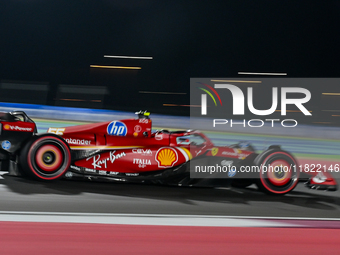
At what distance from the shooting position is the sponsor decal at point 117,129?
4.68 meters

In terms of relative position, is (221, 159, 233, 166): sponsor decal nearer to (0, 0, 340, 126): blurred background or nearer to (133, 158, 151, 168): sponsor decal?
(133, 158, 151, 168): sponsor decal

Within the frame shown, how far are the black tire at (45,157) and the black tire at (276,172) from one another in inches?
98.1

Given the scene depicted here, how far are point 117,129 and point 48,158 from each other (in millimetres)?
950

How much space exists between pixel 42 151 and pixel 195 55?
6.79m

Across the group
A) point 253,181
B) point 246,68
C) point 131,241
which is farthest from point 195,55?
point 131,241

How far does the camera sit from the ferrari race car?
4.23 m

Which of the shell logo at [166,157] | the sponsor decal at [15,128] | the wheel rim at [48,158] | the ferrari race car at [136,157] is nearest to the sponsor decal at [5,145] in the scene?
the ferrari race car at [136,157]

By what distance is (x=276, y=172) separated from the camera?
4.77 meters

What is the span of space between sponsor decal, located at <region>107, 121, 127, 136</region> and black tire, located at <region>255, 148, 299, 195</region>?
182 cm

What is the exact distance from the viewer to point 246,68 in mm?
10336

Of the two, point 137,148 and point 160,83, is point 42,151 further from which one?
point 160,83

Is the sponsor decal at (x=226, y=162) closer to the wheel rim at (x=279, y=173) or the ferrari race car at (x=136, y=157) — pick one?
the ferrari race car at (x=136, y=157)

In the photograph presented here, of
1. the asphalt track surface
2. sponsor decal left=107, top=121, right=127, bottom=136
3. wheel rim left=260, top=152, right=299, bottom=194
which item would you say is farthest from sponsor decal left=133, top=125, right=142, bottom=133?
wheel rim left=260, top=152, right=299, bottom=194

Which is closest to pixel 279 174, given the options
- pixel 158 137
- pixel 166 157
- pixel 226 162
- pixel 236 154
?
pixel 236 154
